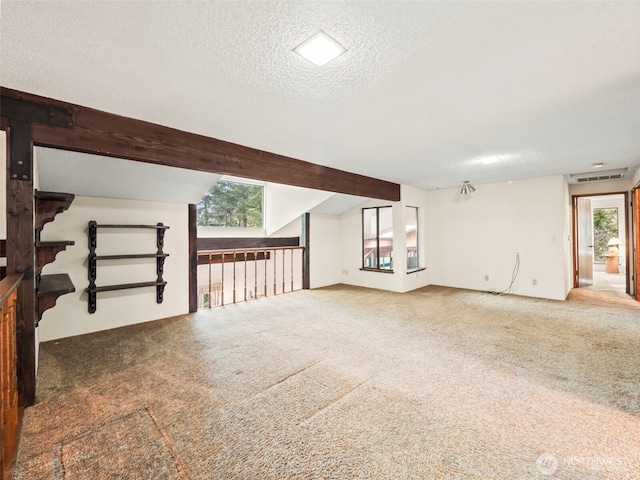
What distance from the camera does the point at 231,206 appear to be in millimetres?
5820

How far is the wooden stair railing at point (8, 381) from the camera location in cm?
148

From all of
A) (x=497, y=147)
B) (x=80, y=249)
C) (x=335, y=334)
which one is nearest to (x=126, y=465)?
(x=335, y=334)

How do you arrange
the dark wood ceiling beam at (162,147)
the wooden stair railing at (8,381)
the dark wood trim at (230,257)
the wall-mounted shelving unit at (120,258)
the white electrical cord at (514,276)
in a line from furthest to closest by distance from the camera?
the white electrical cord at (514,276)
the dark wood trim at (230,257)
the wall-mounted shelving unit at (120,258)
the dark wood ceiling beam at (162,147)
the wooden stair railing at (8,381)

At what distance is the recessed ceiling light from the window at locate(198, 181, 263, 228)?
167 inches

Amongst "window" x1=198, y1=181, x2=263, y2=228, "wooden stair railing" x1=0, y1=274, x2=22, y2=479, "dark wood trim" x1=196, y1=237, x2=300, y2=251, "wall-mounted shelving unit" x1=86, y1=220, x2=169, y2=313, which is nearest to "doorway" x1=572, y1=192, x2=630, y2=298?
"dark wood trim" x1=196, y1=237, x2=300, y2=251

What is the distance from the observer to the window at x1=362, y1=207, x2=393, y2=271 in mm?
6434

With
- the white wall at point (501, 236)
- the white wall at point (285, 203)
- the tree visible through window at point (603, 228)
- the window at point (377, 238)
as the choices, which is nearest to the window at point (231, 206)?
the white wall at point (285, 203)

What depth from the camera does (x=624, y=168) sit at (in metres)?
4.51

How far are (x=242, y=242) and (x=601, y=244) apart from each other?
11663 millimetres

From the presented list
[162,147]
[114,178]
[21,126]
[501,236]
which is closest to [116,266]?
[114,178]

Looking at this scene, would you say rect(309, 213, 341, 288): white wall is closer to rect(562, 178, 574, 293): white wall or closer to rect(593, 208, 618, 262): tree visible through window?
rect(562, 178, 574, 293): white wall

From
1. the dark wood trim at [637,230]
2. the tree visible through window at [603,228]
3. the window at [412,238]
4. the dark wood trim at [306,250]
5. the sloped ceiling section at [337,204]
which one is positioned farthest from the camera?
the tree visible through window at [603,228]

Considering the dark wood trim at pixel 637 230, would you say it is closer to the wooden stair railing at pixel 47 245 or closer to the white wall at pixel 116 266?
the white wall at pixel 116 266

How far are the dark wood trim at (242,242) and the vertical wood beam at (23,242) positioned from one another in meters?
2.91
